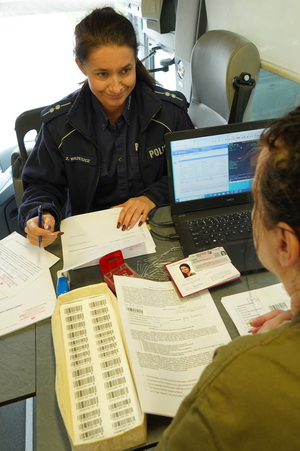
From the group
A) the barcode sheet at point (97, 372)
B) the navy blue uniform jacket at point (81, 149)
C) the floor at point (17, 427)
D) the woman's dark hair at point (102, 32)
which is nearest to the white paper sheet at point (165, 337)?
the barcode sheet at point (97, 372)

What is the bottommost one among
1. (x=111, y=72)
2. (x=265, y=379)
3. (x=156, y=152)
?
(x=156, y=152)

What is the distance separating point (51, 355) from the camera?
75 centimetres

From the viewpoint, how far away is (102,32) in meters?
1.12

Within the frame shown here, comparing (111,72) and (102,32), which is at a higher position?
(102,32)

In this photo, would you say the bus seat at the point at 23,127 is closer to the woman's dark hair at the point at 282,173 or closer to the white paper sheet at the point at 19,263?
the white paper sheet at the point at 19,263

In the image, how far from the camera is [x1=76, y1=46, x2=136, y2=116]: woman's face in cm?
113

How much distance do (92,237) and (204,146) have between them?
0.41 metres

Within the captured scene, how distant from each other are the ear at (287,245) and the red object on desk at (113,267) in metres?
0.46

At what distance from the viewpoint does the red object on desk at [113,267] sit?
0.90 m

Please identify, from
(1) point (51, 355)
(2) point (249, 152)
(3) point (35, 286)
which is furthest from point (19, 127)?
(1) point (51, 355)

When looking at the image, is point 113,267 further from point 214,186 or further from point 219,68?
point 219,68

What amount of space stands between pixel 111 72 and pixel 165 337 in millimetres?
859

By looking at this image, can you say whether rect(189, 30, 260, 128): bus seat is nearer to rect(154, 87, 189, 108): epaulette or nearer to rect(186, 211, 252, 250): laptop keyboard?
rect(154, 87, 189, 108): epaulette

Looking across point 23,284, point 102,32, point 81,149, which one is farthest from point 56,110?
point 23,284
